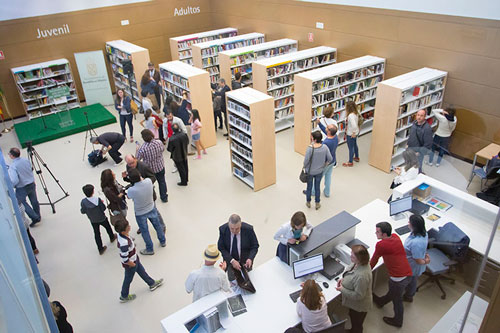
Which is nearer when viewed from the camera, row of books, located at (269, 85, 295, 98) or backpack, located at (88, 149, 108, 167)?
backpack, located at (88, 149, 108, 167)

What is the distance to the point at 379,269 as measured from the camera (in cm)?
468

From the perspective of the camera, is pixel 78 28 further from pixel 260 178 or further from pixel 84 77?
pixel 260 178

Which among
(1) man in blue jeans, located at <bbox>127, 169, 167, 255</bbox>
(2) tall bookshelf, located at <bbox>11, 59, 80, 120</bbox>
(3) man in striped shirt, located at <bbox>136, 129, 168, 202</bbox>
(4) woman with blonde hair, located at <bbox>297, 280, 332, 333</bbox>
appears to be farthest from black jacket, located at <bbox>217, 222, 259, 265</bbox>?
(2) tall bookshelf, located at <bbox>11, 59, 80, 120</bbox>

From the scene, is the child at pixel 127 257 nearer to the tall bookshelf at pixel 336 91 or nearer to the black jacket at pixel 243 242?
the black jacket at pixel 243 242

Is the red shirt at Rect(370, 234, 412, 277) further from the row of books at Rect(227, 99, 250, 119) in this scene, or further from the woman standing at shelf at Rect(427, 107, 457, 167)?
the woman standing at shelf at Rect(427, 107, 457, 167)

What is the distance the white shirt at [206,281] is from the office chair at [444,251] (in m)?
2.67

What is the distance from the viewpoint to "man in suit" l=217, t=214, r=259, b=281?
4137 millimetres

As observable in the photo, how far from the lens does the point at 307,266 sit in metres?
3.90

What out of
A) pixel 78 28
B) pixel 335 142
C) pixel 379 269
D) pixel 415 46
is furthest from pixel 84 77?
pixel 379 269

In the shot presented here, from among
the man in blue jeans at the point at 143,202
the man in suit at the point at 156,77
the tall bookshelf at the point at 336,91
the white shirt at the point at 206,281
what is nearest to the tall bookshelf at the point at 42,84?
the man in suit at the point at 156,77

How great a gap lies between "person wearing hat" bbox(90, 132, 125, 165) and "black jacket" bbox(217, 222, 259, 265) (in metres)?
4.52

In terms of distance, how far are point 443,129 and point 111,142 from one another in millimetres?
6806

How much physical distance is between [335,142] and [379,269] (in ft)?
7.91

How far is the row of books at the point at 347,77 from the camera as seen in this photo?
26.3 ft
